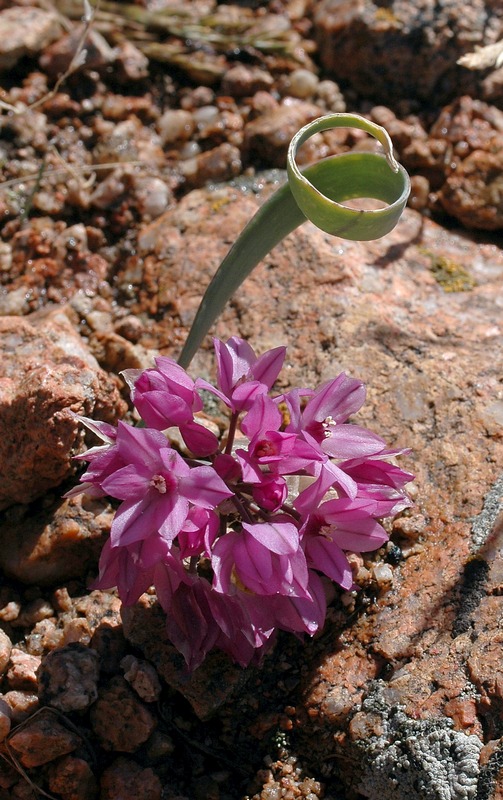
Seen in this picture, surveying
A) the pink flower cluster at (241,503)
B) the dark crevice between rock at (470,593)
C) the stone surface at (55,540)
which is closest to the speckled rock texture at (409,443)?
the dark crevice between rock at (470,593)

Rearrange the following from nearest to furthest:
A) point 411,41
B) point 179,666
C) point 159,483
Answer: point 159,483, point 179,666, point 411,41

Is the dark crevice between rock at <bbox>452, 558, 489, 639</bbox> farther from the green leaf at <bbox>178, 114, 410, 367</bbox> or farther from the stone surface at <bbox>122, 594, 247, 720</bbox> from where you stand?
the green leaf at <bbox>178, 114, 410, 367</bbox>

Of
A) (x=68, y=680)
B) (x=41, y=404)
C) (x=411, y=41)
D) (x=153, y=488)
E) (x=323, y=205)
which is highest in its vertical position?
(x=323, y=205)

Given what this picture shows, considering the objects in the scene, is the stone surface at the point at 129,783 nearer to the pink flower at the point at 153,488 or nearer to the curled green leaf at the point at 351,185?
the pink flower at the point at 153,488

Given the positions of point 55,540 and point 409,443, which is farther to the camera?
point 409,443

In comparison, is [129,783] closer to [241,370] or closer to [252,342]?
[241,370]

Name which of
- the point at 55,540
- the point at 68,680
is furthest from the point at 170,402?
the point at 68,680

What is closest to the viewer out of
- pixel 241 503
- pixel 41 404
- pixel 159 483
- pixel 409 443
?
pixel 159 483
